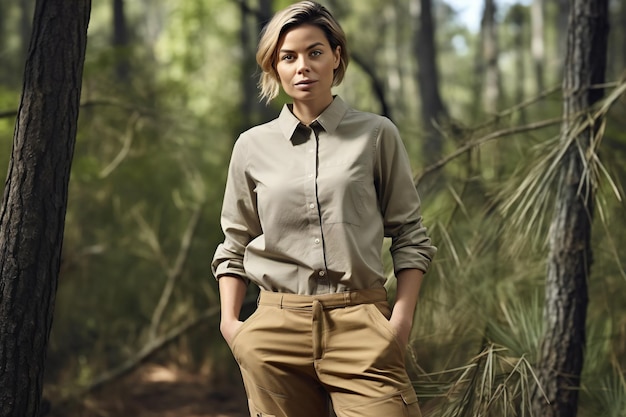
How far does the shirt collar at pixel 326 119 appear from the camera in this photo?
7.43ft

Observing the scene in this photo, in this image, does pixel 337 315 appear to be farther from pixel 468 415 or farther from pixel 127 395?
pixel 127 395

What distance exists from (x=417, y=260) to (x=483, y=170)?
2169 millimetres

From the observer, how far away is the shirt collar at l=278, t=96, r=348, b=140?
7.43 feet

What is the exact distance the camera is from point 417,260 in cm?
223

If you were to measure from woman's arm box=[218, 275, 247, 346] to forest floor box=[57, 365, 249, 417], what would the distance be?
3.53 metres

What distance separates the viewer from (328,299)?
2145 mm

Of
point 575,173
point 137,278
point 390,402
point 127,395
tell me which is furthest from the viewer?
point 137,278

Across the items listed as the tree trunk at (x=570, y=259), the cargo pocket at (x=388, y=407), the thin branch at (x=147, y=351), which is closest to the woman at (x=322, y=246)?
the cargo pocket at (x=388, y=407)

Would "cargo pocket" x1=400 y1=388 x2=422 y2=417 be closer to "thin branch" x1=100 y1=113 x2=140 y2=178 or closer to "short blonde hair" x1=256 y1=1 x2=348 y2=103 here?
"short blonde hair" x1=256 y1=1 x2=348 y2=103

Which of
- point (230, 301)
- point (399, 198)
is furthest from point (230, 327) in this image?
point (399, 198)

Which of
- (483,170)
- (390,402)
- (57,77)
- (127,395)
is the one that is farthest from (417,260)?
(127,395)

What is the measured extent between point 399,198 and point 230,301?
0.55 metres

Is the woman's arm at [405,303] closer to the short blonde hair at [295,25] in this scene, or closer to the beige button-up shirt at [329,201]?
the beige button-up shirt at [329,201]

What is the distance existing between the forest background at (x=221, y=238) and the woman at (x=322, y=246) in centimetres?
55
